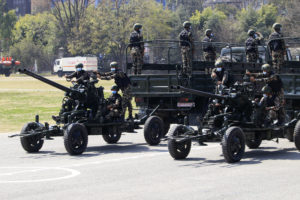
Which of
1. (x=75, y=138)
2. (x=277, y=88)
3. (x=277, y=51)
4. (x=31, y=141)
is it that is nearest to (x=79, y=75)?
(x=31, y=141)

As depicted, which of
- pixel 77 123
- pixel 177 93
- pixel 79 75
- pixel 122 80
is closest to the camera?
pixel 77 123

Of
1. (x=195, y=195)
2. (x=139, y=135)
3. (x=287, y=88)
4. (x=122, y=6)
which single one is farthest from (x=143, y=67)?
(x=122, y=6)

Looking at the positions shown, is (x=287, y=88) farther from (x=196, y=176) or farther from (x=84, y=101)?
(x=196, y=176)

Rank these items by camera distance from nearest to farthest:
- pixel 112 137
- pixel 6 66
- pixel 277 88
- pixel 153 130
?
pixel 277 88, pixel 153 130, pixel 112 137, pixel 6 66

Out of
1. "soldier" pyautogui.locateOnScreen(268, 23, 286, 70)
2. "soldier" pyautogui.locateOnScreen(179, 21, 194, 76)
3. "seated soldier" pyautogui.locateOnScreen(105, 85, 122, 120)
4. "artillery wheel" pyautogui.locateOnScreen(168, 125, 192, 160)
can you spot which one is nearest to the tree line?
"soldier" pyautogui.locateOnScreen(268, 23, 286, 70)

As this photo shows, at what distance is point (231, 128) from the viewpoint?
12.6 metres

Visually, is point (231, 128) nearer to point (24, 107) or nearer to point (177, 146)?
point (177, 146)

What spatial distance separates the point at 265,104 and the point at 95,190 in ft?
18.0

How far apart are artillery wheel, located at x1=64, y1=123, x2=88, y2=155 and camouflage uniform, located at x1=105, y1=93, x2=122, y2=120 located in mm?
1324

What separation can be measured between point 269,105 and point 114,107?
3.56m

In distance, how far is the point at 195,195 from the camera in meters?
9.53

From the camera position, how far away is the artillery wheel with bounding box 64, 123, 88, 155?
14.0 meters

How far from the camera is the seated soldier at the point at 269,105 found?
14.2 m

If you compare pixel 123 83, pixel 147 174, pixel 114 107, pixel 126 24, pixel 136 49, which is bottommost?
pixel 147 174
